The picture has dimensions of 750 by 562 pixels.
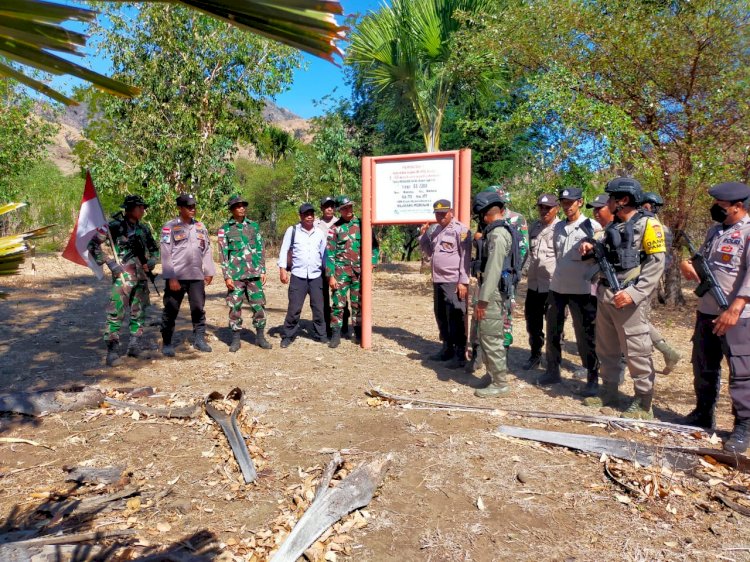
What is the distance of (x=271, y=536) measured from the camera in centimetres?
280

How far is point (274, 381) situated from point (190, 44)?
5389 millimetres

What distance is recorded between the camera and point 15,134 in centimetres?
1611

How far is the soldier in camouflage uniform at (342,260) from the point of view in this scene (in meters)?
6.97

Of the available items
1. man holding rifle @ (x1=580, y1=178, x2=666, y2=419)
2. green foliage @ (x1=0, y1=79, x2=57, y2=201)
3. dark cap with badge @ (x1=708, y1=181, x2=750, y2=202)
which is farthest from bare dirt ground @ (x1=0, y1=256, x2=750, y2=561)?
green foliage @ (x1=0, y1=79, x2=57, y2=201)

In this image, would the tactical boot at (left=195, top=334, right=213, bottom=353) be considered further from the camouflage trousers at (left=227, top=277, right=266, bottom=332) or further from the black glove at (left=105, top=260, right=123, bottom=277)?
the black glove at (left=105, top=260, right=123, bottom=277)

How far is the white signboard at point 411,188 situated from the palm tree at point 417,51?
4.87m

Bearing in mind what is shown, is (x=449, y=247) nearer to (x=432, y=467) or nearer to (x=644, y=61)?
(x=432, y=467)

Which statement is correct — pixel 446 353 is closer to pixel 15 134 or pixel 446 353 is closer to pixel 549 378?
pixel 549 378

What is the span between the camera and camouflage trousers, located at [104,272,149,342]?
5.84 meters

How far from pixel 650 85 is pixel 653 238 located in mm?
5222

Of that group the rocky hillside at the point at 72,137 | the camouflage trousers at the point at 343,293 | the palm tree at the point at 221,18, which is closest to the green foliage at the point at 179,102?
the rocky hillside at the point at 72,137

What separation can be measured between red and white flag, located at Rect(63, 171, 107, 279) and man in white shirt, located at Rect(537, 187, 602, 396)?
15.1 feet

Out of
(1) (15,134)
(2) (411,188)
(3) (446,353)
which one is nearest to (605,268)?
(3) (446,353)

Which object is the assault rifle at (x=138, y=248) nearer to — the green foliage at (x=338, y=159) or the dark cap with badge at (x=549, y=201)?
the dark cap with badge at (x=549, y=201)
